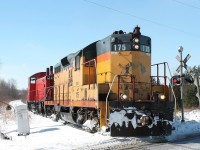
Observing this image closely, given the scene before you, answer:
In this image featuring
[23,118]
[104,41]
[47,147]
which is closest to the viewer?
[47,147]

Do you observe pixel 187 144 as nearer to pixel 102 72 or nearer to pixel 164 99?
pixel 164 99

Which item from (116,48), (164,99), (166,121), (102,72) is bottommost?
(166,121)

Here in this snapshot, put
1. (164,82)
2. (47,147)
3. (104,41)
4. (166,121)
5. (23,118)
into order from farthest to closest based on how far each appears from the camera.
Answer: (23,118) → (104,41) → (164,82) → (166,121) → (47,147)

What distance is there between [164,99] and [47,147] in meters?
4.26

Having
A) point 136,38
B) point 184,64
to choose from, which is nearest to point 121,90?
point 136,38

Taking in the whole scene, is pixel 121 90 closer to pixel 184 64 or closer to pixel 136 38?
pixel 136 38

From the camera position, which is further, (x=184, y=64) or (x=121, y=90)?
(x=184, y=64)

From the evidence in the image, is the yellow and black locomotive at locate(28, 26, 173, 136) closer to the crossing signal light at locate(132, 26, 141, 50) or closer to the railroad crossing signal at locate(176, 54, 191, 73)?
the crossing signal light at locate(132, 26, 141, 50)

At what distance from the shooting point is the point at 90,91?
1148 centimetres

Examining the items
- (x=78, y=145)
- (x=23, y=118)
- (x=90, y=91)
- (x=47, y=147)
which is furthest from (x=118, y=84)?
(x=23, y=118)

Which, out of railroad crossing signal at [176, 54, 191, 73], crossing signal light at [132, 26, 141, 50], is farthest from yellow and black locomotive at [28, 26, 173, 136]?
railroad crossing signal at [176, 54, 191, 73]

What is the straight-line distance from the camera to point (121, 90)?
11.0 meters

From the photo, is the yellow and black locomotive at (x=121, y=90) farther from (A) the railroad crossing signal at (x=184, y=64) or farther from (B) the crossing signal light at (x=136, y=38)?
(A) the railroad crossing signal at (x=184, y=64)

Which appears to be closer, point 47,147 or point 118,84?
point 47,147
